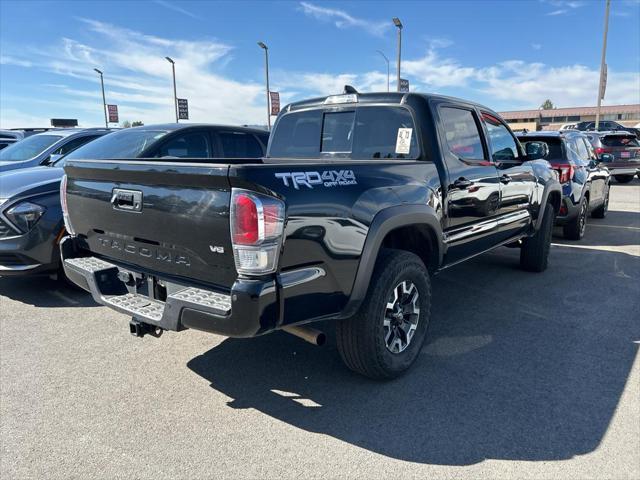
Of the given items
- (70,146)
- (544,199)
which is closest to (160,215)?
(544,199)

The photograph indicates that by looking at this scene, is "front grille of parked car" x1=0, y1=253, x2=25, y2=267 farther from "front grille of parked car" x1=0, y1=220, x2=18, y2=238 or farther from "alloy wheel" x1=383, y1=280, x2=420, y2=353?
"alloy wheel" x1=383, y1=280, x2=420, y2=353

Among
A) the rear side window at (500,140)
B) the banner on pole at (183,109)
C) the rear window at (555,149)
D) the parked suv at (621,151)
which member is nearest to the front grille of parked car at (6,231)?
the rear side window at (500,140)

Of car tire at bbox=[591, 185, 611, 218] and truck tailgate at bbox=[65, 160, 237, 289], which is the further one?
car tire at bbox=[591, 185, 611, 218]

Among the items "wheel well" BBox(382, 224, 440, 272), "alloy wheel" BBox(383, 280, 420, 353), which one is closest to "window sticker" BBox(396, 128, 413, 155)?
"wheel well" BBox(382, 224, 440, 272)

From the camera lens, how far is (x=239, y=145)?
22.6 feet

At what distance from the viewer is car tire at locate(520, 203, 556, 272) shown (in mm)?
6059

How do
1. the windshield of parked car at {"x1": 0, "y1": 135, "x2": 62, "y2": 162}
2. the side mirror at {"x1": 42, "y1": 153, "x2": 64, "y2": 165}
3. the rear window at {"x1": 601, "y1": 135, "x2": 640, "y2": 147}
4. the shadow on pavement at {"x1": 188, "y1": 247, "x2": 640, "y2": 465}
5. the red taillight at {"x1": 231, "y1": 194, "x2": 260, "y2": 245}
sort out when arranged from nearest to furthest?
the red taillight at {"x1": 231, "y1": 194, "x2": 260, "y2": 245}
the shadow on pavement at {"x1": 188, "y1": 247, "x2": 640, "y2": 465}
the side mirror at {"x1": 42, "y1": 153, "x2": 64, "y2": 165}
the windshield of parked car at {"x1": 0, "y1": 135, "x2": 62, "y2": 162}
the rear window at {"x1": 601, "y1": 135, "x2": 640, "y2": 147}

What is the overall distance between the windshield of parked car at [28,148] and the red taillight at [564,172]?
26.3 feet

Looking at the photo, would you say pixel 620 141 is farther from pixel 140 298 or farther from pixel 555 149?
pixel 140 298

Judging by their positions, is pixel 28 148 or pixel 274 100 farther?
pixel 274 100

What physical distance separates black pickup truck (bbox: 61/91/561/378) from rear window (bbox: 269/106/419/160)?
1 centimetres

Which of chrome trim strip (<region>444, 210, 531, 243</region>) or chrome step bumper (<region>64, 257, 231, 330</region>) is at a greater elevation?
chrome trim strip (<region>444, 210, 531, 243</region>)

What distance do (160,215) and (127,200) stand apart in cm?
35

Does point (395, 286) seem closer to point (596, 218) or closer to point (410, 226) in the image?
point (410, 226)
